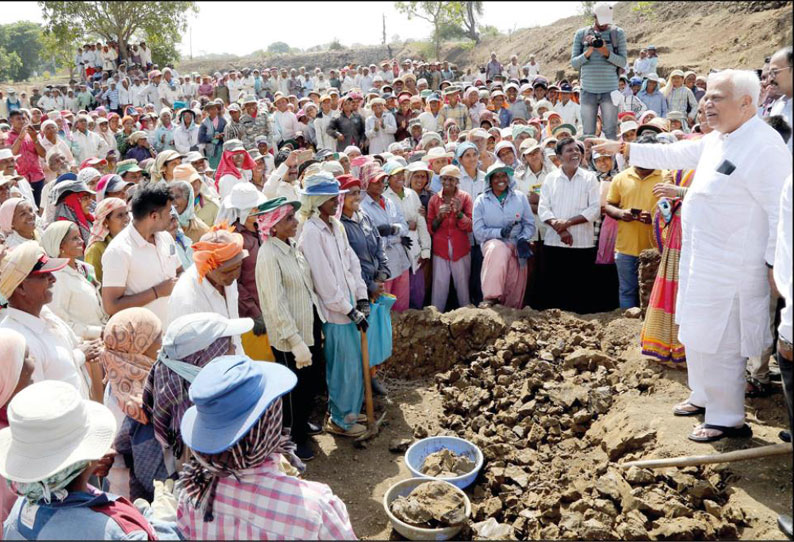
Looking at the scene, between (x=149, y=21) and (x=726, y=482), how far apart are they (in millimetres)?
29736

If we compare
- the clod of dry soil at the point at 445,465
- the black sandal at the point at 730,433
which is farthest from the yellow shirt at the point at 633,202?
the clod of dry soil at the point at 445,465

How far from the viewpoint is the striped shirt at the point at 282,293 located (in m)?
4.27

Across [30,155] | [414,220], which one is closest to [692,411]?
[414,220]

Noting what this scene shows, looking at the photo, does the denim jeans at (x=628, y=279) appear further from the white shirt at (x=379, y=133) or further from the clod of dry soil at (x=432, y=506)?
the white shirt at (x=379, y=133)

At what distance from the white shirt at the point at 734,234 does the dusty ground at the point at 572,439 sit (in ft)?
2.20

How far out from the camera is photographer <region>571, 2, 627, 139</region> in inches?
328

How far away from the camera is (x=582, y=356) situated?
17.2 feet

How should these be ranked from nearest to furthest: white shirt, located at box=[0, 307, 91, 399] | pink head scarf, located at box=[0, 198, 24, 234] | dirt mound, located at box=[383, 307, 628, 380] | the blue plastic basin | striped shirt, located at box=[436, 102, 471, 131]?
white shirt, located at box=[0, 307, 91, 399] → the blue plastic basin → pink head scarf, located at box=[0, 198, 24, 234] → dirt mound, located at box=[383, 307, 628, 380] → striped shirt, located at box=[436, 102, 471, 131]

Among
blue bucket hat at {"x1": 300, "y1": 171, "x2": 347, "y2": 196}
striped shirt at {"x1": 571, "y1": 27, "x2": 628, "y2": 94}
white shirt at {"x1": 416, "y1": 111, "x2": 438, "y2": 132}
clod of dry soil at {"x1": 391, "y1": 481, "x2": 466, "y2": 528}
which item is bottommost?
clod of dry soil at {"x1": 391, "y1": 481, "x2": 466, "y2": 528}

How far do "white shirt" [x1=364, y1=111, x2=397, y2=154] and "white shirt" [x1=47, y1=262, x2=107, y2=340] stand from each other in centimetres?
780

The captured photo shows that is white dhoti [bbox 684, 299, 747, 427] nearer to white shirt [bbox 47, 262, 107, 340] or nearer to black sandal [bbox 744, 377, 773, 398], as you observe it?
black sandal [bbox 744, 377, 773, 398]

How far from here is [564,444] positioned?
173 inches

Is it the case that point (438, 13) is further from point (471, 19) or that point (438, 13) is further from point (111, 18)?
point (111, 18)

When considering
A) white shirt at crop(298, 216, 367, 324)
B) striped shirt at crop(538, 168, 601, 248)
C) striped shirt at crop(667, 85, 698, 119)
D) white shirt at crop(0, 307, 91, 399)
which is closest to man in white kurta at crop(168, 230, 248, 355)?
white shirt at crop(0, 307, 91, 399)
